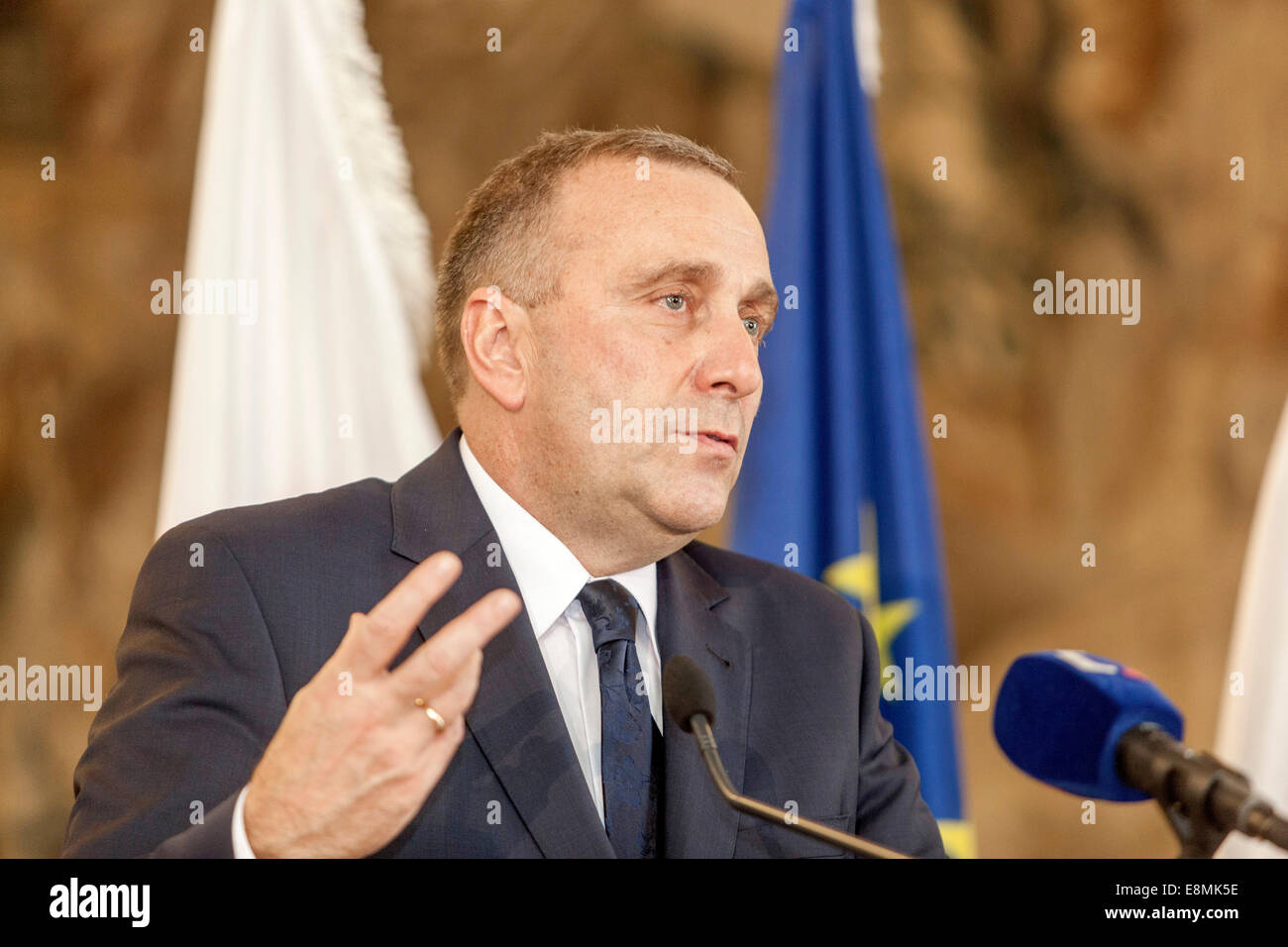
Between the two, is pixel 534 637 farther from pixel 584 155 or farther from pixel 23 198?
pixel 23 198

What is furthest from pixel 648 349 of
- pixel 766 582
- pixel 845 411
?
pixel 845 411

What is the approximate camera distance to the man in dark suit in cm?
172

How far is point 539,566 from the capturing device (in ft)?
6.77

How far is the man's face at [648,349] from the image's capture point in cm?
202

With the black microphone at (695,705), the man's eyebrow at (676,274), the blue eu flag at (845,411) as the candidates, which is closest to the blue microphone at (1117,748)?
the black microphone at (695,705)

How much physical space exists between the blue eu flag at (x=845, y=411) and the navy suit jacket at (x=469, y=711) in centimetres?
64

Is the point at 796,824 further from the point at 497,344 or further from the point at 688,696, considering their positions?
the point at 497,344

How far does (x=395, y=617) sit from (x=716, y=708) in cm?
79

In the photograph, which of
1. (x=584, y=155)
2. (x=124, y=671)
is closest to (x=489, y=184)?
(x=584, y=155)

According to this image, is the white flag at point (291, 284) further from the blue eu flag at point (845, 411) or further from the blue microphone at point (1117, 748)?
the blue microphone at point (1117, 748)

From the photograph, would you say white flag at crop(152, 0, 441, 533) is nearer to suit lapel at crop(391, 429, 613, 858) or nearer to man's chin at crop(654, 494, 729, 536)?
suit lapel at crop(391, 429, 613, 858)

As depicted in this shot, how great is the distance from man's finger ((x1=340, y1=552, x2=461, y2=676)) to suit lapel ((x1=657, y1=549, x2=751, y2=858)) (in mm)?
753

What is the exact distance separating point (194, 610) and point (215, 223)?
1.21 m

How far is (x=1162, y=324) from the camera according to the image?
3.55 m
